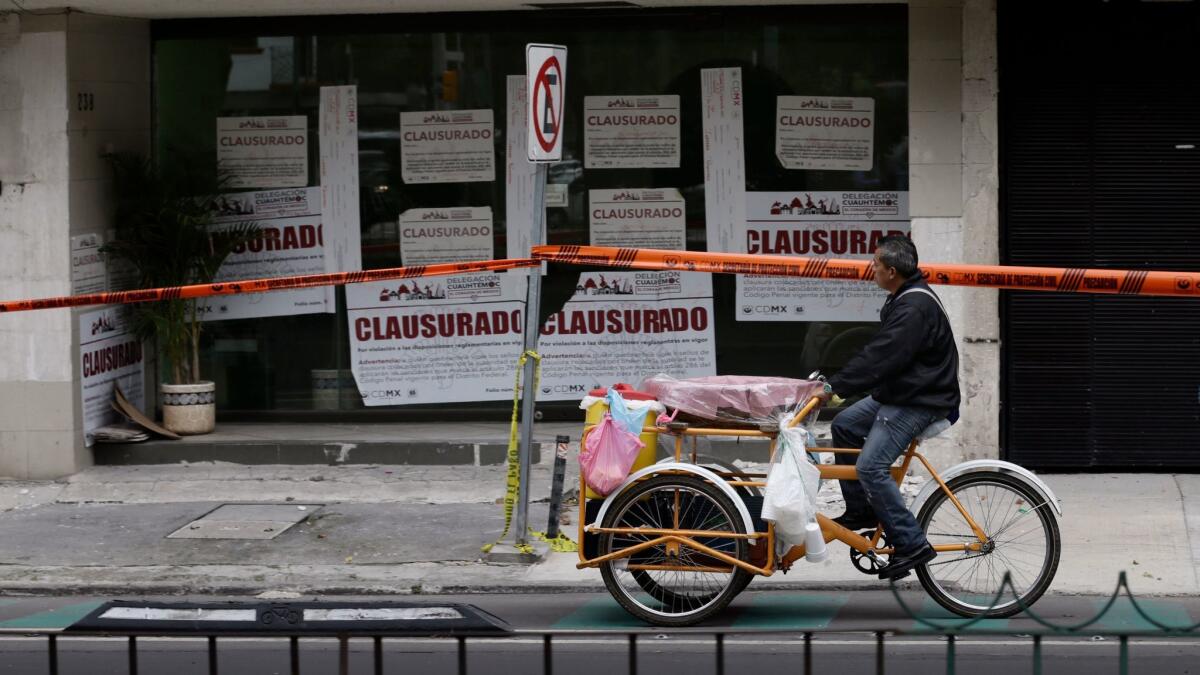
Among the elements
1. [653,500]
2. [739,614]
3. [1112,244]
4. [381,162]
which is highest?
[381,162]

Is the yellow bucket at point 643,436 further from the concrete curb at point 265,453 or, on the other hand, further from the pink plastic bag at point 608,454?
the concrete curb at point 265,453

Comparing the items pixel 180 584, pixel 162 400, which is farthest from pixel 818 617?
pixel 162 400

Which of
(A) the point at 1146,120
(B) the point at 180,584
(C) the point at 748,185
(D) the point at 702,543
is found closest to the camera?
(D) the point at 702,543

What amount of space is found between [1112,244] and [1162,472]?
1.68 meters

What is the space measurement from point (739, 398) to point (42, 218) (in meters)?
6.26

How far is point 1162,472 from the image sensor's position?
36.6 feet

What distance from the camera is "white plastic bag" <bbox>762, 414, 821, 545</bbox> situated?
7.25m

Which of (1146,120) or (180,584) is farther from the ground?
(1146,120)

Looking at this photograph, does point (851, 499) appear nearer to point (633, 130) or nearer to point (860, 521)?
point (860, 521)

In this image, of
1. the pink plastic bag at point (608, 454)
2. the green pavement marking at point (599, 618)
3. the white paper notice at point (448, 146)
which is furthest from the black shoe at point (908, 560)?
the white paper notice at point (448, 146)

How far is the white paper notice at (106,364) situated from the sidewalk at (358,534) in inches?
18.9

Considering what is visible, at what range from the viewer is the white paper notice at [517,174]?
12109 millimetres

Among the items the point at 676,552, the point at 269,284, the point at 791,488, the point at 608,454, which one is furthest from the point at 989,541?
the point at 269,284

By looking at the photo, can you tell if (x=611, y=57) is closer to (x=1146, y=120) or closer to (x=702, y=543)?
(x=1146, y=120)
